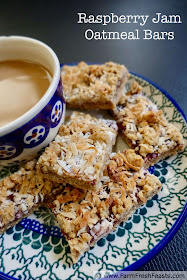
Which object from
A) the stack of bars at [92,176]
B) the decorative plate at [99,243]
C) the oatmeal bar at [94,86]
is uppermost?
the oatmeal bar at [94,86]

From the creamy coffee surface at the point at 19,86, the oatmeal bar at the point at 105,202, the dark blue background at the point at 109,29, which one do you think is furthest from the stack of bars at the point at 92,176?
the dark blue background at the point at 109,29

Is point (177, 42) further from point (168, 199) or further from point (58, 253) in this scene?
point (58, 253)

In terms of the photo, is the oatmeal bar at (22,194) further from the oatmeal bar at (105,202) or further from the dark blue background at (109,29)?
the dark blue background at (109,29)

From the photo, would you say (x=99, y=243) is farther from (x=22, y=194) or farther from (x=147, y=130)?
(x=147, y=130)

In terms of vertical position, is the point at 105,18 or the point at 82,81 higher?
the point at 105,18

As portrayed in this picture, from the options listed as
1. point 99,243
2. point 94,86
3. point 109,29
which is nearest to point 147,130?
point 94,86

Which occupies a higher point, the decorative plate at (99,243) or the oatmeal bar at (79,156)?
the oatmeal bar at (79,156)

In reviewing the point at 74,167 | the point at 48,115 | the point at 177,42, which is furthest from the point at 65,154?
the point at 177,42
